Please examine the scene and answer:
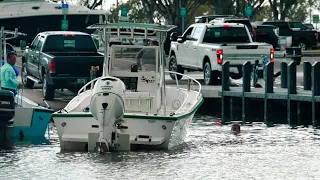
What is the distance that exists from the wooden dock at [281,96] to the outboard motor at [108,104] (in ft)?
26.1

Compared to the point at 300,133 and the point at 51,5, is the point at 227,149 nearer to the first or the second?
the point at 300,133

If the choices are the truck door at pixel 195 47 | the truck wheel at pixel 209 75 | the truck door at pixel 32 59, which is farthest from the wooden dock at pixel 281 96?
the truck door at pixel 32 59

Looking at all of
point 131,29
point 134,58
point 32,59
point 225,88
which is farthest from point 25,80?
point 131,29

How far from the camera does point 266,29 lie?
5497 centimetres

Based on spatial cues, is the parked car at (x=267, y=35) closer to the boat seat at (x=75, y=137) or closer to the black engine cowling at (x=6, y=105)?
the black engine cowling at (x=6, y=105)

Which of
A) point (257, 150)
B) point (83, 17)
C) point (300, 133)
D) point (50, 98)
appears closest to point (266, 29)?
point (83, 17)

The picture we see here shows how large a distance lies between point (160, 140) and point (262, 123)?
24.1ft

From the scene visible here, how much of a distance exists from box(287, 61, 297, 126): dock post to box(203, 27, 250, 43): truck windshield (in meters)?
5.58

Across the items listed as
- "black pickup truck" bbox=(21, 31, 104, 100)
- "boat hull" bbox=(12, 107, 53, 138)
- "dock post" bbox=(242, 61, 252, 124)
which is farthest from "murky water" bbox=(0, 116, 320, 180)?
"black pickup truck" bbox=(21, 31, 104, 100)

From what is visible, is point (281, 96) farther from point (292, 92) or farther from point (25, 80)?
point (25, 80)

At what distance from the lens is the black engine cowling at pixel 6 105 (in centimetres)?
2031

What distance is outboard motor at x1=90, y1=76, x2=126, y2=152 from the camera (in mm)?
18828

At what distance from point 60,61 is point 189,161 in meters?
10.8

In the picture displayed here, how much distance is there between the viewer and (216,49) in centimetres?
3238
